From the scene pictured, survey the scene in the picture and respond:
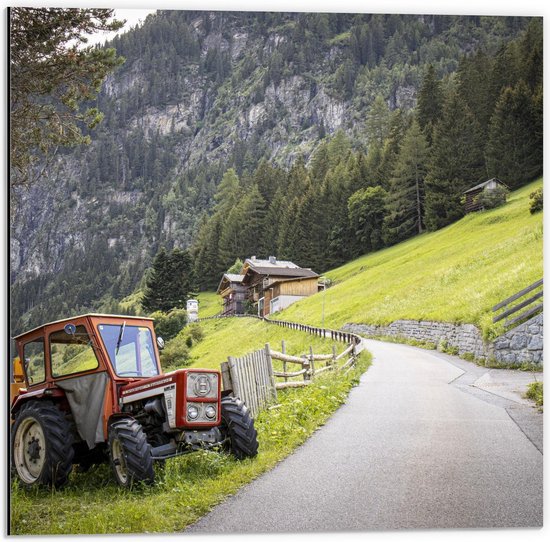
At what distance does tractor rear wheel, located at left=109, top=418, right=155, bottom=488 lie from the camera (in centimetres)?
636

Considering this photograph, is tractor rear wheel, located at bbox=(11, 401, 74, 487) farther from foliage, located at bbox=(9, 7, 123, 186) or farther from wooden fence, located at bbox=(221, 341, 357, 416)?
foliage, located at bbox=(9, 7, 123, 186)

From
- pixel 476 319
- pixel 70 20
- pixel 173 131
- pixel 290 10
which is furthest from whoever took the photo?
pixel 476 319

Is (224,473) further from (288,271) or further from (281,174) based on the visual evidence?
(281,174)

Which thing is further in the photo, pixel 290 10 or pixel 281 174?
pixel 281 174

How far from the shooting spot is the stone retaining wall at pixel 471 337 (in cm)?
998

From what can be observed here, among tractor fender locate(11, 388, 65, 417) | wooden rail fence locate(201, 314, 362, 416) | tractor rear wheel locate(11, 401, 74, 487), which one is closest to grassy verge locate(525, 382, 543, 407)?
wooden rail fence locate(201, 314, 362, 416)

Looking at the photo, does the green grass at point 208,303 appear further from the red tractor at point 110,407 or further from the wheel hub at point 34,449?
the wheel hub at point 34,449

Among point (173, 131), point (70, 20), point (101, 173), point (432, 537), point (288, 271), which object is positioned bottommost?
point (432, 537)

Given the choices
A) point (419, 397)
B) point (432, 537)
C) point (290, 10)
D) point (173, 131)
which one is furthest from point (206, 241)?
point (432, 537)

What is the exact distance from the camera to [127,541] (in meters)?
6.45

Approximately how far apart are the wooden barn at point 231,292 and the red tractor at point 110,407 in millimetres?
2212

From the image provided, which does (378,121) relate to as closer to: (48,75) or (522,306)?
(522,306)

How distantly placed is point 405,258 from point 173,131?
4.49 m

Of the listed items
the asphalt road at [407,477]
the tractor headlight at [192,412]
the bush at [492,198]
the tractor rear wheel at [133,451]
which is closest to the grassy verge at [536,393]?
the asphalt road at [407,477]
